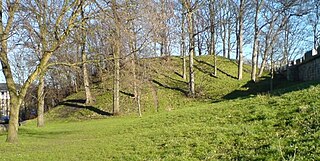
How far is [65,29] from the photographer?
16.4 meters

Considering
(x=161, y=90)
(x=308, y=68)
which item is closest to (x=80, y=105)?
(x=161, y=90)

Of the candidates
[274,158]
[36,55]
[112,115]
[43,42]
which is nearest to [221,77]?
[112,115]

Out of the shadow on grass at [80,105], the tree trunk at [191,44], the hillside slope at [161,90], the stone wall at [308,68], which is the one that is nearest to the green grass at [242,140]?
the stone wall at [308,68]

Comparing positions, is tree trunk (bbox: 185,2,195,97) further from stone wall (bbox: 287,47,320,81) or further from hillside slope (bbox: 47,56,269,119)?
stone wall (bbox: 287,47,320,81)

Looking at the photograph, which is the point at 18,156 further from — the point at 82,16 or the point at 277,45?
the point at 277,45

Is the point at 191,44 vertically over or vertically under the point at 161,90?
over

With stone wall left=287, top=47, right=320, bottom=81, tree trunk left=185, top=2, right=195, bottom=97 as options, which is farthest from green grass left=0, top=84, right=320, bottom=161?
tree trunk left=185, top=2, right=195, bottom=97

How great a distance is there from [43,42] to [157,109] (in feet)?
61.8

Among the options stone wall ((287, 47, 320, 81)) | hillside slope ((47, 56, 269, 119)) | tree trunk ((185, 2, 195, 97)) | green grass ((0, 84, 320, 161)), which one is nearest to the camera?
green grass ((0, 84, 320, 161))

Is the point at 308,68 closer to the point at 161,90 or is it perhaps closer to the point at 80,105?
the point at 161,90

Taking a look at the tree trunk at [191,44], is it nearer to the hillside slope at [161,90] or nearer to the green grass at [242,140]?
the hillside slope at [161,90]

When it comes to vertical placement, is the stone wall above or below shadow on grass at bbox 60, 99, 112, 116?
above

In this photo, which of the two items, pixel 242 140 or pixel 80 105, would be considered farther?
pixel 80 105

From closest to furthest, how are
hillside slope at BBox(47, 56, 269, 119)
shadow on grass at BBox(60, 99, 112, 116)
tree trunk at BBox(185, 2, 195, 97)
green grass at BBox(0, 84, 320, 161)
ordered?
green grass at BBox(0, 84, 320, 161) < hillside slope at BBox(47, 56, 269, 119) < shadow on grass at BBox(60, 99, 112, 116) < tree trunk at BBox(185, 2, 195, 97)
